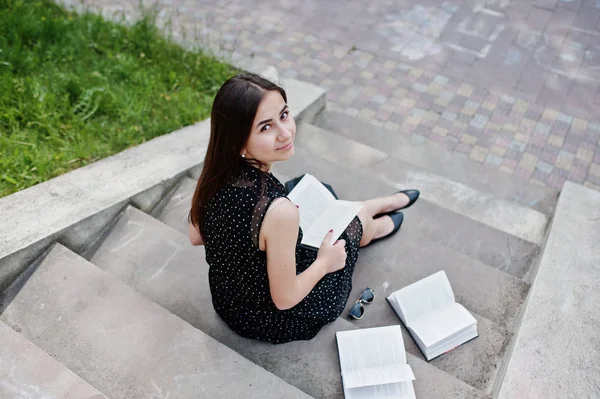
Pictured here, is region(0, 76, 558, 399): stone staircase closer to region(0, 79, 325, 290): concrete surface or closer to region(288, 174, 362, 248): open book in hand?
region(0, 79, 325, 290): concrete surface

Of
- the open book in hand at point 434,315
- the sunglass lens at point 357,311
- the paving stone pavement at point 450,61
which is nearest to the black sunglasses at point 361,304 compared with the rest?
the sunglass lens at point 357,311

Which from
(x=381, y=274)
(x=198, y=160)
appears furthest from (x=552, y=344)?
(x=198, y=160)

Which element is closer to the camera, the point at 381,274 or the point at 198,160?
the point at 381,274

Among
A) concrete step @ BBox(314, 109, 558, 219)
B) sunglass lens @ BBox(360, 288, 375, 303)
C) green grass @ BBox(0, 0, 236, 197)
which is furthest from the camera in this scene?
concrete step @ BBox(314, 109, 558, 219)

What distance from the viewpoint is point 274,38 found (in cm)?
603

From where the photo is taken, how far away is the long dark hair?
1932 millimetres

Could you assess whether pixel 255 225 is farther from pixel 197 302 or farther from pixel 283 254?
pixel 197 302

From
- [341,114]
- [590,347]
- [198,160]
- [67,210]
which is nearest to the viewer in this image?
[590,347]

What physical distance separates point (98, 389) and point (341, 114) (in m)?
3.56

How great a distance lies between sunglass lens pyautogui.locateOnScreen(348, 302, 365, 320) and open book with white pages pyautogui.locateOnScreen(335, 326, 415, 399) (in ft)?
0.83

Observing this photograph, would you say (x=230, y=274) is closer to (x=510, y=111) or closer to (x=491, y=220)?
(x=491, y=220)

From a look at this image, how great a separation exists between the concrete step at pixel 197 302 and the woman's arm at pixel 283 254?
1.45ft

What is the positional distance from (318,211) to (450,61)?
11.8 feet

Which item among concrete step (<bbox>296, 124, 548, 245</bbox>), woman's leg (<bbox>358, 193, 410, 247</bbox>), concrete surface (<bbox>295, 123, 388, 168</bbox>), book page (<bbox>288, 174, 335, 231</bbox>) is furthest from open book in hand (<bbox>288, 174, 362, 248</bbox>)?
concrete surface (<bbox>295, 123, 388, 168</bbox>)
